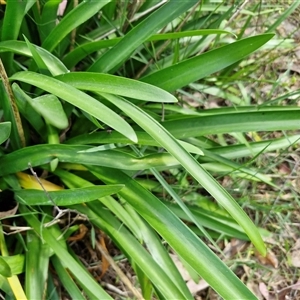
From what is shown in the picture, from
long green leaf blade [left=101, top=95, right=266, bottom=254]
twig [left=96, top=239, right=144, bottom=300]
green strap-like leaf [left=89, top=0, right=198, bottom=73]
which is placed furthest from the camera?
twig [left=96, top=239, right=144, bottom=300]

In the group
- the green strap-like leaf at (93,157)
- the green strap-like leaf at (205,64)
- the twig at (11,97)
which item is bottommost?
the green strap-like leaf at (93,157)

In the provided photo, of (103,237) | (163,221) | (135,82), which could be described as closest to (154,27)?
(135,82)

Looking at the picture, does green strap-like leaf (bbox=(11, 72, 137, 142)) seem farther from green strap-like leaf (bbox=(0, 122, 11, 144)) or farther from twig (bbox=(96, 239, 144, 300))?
twig (bbox=(96, 239, 144, 300))

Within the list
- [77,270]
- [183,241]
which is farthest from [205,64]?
[77,270]

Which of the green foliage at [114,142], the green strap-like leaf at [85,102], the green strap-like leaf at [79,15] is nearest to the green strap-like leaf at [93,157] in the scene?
the green foliage at [114,142]

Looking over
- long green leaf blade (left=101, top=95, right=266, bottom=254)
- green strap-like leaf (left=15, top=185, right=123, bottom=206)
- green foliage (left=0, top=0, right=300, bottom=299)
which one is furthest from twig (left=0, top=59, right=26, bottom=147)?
long green leaf blade (left=101, top=95, right=266, bottom=254)

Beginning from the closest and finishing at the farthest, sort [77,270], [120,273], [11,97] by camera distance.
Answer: [11,97]
[77,270]
[120,273]

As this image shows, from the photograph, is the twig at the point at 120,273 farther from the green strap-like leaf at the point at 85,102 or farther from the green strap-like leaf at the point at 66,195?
the green strap-like leaf at the point at 85,102

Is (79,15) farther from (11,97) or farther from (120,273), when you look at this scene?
(120,273)

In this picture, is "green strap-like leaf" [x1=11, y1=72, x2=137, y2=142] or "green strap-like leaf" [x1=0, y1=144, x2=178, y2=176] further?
"green strap-like leaf" [x1=0, y1=144, x2=178, y2=176]
